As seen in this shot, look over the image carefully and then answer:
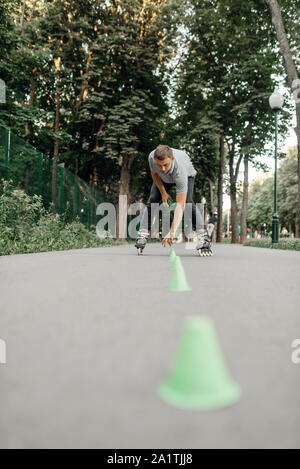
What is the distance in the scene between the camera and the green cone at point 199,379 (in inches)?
53.9

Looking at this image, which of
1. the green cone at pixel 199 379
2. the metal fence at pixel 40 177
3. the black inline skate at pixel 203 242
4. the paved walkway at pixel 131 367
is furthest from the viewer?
the metal fence at pixel 40 177

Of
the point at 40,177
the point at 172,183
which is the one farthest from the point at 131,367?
the point at 40,177

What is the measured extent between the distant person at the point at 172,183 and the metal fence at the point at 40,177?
3883 mm

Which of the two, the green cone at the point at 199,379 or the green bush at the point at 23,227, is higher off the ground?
the green bush at the point at 23,227

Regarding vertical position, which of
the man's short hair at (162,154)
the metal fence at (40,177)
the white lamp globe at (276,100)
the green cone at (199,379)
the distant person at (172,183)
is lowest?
the green cone at (199,379)

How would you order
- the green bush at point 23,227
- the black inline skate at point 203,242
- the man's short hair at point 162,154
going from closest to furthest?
the man's short hair at point 162,154, the black inline skate at point 203,242, the green bush at point 23,227

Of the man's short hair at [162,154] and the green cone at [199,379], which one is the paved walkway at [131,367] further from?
the man's short hair at [162,154]

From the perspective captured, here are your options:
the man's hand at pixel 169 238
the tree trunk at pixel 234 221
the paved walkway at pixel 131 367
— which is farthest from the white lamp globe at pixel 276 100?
the paved walkway at pixel 131 367

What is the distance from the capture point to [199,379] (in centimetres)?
141

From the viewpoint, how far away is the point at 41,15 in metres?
21.5

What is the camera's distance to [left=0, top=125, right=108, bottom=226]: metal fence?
1067cm

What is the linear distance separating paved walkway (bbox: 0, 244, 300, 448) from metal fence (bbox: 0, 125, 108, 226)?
7407 millimetres

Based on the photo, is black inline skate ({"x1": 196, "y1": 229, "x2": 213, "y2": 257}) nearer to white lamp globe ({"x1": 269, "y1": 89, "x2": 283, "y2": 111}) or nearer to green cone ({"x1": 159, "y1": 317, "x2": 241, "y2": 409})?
green cone ({"x1": 159, "y1": 317, "x2": 241, "y2": 409})
